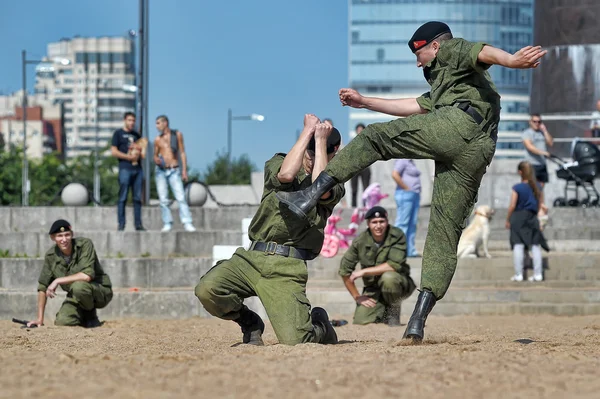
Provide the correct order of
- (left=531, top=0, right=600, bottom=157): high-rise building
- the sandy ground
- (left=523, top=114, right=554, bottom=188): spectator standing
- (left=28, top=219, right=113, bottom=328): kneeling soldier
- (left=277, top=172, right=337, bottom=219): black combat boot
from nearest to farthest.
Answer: the sandy ground < (left=277, top=172, right=337, bottom=219): black combat boot < (left=28, top=219, right=113, bottom=328): kneeling soldier < (left=523, top=114, right=554, bottom=188): spectator standing < (left=531, top=0, right=600, bottom=157): high-rise building

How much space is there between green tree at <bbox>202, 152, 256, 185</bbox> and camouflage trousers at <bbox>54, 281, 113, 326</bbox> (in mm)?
39569

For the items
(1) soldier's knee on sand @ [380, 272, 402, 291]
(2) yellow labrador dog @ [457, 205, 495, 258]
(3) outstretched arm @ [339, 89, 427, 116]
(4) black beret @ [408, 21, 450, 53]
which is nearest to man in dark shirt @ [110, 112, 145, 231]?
(2) yellow labrador dog @ [457, 205, 495, 258]

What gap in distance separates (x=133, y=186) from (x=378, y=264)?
7.01 meters

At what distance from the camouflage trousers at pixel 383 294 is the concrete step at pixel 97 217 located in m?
8.14

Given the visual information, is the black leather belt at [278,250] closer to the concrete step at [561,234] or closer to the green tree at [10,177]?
the concrete step at [561,234]

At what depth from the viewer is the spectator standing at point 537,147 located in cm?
2030

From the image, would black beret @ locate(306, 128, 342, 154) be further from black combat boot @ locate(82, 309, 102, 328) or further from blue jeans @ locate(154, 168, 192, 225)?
blue jeans @ locate(154, 168, 192, 225)

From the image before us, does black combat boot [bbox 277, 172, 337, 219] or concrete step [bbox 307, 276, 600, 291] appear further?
concrete step [bbox 307, 276, 600, 291]

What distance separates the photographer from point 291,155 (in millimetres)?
8211

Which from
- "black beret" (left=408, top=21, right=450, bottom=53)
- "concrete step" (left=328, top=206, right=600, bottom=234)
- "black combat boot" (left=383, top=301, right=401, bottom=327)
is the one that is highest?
"black beret" (left=408, top=21, right=450, bottom=53)

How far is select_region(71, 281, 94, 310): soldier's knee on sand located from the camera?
12.6m

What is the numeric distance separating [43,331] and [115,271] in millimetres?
4201

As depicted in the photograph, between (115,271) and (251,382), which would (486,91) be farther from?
(115,271)

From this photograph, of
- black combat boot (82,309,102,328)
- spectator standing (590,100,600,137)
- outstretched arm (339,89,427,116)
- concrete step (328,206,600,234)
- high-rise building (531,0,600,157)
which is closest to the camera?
outstretched arm (339,89,427,116)
